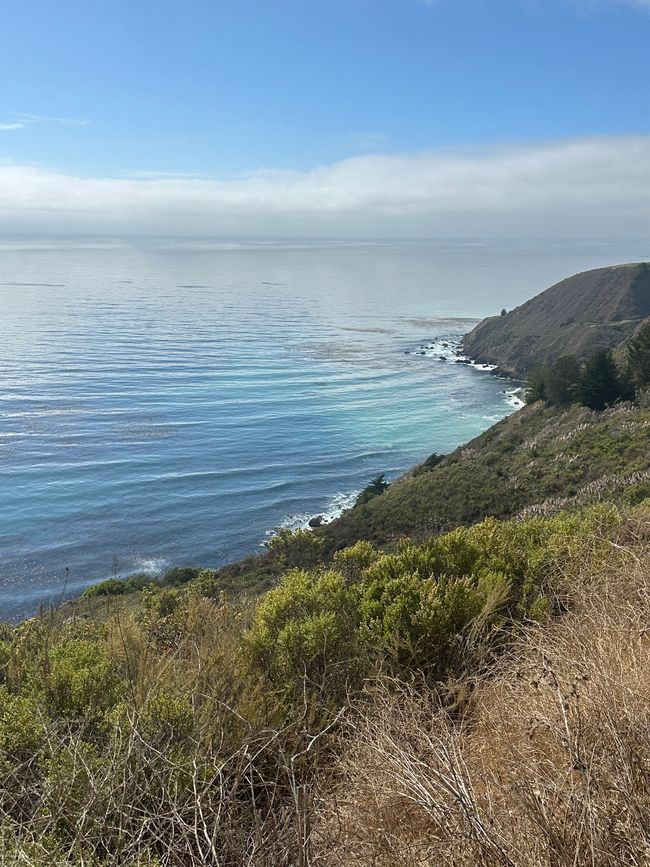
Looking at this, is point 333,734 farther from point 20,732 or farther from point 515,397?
point 515,397

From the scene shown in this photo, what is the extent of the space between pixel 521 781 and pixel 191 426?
52.4 meters

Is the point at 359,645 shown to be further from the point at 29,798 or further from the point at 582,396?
the point at 582,396

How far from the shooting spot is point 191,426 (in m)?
54.2

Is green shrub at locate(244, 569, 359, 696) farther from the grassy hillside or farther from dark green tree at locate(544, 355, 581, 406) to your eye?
dark green tree at locate(544, 355, 581, 406)

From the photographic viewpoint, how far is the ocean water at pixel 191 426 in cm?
3559

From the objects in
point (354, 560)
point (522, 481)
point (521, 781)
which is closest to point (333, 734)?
point (521, 781)

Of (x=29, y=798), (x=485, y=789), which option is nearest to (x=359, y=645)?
(x=485, y=789)

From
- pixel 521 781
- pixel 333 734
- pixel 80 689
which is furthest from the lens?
pixel 80 689

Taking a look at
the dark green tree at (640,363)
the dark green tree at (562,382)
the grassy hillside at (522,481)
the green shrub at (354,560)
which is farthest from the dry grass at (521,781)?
the dark green tree at (562,382)

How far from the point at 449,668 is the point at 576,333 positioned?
9154 cm

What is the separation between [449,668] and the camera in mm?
5973

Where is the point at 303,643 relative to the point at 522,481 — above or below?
above

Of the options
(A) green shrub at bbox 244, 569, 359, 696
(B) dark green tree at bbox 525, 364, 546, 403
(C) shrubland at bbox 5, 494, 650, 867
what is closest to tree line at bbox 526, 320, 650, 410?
(B) dark green tree at bbox 525, 364, 546, 403

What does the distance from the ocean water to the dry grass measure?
4.36 metres
